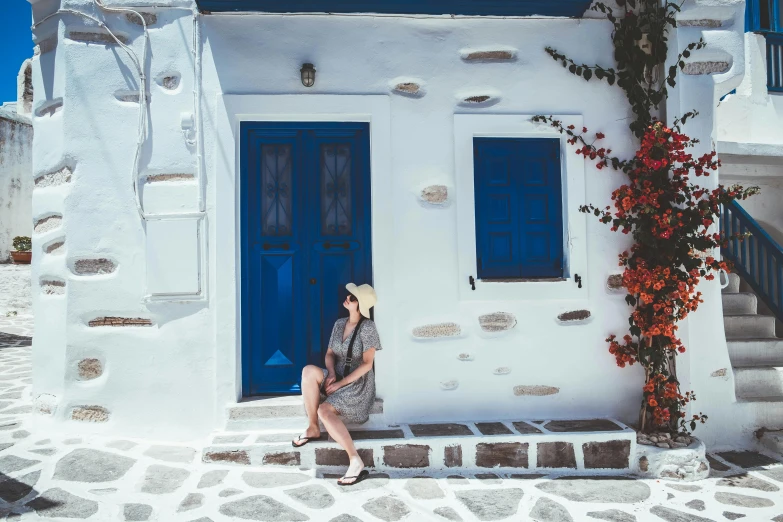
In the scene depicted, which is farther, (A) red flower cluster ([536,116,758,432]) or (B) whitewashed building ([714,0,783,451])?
(B) whitewashed building ([714,0,783,451])

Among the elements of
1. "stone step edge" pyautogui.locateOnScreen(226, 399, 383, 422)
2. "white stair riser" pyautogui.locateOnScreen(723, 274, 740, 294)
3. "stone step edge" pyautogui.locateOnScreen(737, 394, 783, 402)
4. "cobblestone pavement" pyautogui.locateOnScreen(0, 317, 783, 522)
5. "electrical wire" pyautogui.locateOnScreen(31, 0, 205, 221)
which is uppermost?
"electrical wire" pyautogui.locateOnScreen(31, 0, 205, 221)

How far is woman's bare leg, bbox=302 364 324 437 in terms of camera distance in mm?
3385

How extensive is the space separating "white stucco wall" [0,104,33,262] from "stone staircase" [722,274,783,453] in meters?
13.9

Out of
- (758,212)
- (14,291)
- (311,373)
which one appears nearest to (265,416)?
(311,373)

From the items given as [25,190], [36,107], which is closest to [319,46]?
[36,107]

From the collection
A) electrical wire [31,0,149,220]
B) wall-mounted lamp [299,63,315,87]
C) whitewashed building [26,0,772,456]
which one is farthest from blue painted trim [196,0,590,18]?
electrical wire [31,0,149,220]

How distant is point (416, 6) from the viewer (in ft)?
12.4

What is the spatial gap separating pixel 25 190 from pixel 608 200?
14096 millimetres

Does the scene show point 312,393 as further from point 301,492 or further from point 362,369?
point 301,492

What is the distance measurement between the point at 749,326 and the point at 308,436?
3.97 metres

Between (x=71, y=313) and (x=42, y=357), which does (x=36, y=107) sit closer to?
(x=71, y=313)

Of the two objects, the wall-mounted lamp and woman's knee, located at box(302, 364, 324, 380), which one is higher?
the wall-mounted lamp

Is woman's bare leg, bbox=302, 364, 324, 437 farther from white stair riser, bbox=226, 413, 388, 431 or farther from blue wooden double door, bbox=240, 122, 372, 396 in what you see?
blue wooden double door, bbox=240, 122, 372, 396

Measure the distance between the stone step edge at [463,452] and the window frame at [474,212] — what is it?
3.27 feet
